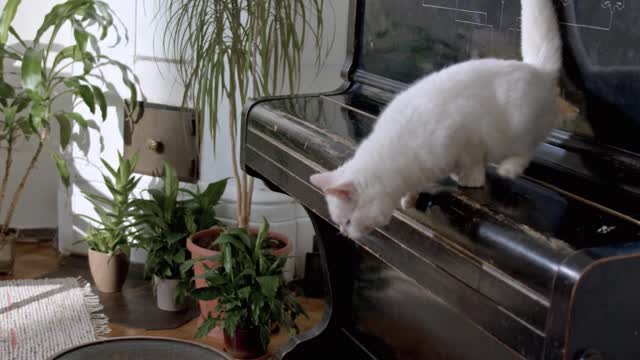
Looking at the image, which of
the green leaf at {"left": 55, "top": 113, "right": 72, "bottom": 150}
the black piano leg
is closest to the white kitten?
the black piano leg

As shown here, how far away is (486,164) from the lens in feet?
4.16

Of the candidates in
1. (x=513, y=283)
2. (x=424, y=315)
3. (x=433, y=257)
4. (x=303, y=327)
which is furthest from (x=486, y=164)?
(x=303, y=327)

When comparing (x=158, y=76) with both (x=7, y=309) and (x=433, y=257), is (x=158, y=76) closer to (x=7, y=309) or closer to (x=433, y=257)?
(x=7, y=309)

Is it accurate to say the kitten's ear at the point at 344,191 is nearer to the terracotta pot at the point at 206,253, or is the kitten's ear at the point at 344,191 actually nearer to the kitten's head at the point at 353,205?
the kitten's head at the point at 353,205

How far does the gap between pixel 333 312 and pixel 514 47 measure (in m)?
1.03

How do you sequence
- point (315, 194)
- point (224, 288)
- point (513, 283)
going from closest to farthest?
point (513, 283)
point (315, 194)
point (224, 288)

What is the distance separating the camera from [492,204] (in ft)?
3.72

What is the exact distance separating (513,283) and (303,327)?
1897mm

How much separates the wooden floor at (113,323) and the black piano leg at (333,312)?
1.46 ft

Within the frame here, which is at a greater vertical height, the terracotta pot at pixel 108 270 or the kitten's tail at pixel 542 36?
the kitten's tail at pixel 542 36

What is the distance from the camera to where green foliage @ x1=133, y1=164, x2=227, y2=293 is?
9.20 feet

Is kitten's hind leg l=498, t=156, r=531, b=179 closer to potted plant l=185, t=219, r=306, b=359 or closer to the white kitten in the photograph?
the white kitten

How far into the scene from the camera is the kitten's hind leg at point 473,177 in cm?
121

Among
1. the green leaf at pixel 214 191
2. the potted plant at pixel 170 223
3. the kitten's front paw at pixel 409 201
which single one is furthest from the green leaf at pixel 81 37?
the kitten's front paw at pixel 409 201
